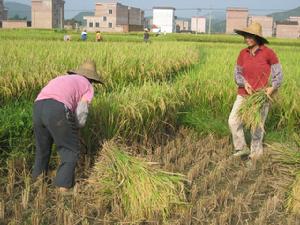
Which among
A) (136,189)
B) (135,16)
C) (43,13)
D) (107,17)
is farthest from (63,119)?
(135,16)

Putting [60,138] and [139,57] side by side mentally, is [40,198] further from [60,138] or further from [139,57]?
[139,57]

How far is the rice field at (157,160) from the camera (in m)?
3.08

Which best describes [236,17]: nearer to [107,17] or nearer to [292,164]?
[107,17]

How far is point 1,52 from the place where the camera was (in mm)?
7688

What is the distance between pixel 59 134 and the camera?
11.0 ft

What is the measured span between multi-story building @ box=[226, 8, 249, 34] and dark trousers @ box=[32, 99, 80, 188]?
251 ft

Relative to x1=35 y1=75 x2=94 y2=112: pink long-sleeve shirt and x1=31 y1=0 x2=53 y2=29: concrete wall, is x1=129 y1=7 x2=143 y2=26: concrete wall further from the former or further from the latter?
x1=35 y1=75 x2=94 y2=112: pink long-sleeve shirt

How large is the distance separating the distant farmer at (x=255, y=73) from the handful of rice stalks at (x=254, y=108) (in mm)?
74

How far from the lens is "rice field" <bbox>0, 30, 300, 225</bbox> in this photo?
3084mm

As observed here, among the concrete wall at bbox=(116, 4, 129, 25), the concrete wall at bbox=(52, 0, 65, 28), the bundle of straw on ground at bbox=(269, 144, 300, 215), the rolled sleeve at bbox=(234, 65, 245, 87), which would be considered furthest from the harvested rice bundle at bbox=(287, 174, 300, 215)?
the concrete wall at bbox=(116, 4, 129, 25)

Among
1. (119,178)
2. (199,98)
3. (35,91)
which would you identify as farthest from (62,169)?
(199,98)

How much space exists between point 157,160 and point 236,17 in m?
77.9

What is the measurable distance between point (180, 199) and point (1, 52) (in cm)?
560

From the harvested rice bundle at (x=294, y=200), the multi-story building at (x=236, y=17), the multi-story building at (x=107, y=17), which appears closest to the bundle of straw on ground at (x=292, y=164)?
the harvested rice bundle at (x=294, y=200)
